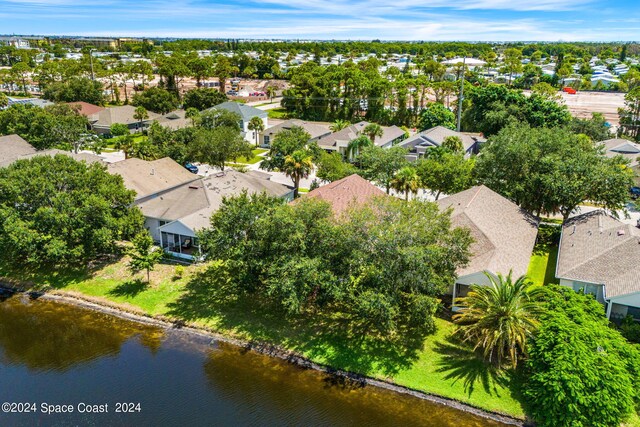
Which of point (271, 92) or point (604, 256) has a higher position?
point (271, 92)

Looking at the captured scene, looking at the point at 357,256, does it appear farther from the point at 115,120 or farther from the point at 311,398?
the point at 115,120

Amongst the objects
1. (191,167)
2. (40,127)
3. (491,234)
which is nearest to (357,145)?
(191,167)

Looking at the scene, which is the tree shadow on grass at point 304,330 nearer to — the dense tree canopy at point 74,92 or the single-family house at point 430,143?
the single-family house at point 430,143

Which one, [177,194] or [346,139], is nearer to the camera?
[177,194]

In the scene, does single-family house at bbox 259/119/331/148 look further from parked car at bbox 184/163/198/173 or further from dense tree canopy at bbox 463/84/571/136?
dense tree canopy at bbox 463/84/571/136

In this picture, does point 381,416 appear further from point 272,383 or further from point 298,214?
point 298,214

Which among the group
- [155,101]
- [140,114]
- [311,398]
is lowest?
[311,398]

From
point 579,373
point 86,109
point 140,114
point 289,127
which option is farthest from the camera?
point 86,109

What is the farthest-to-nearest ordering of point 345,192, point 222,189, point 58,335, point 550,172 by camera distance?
point 222,189, point 345,192, point 550,172, point 58,335
